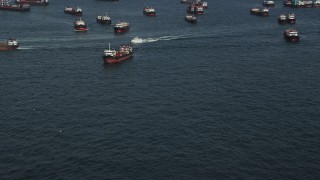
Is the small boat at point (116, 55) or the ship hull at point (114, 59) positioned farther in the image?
the ship hull at point (114, 59)

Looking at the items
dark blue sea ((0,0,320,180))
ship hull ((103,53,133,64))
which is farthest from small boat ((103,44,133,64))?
dark blue sea ((0,0,320,180))

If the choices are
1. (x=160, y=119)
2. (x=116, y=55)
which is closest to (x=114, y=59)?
(x=116, y=55)

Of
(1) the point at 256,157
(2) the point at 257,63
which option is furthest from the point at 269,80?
Answer: (1) the point at 256,157

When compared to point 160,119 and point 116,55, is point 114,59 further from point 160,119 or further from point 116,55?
point 160,119

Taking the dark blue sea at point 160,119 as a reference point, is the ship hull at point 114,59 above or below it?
above

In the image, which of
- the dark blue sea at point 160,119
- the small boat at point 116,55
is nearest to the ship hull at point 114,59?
the small boat at point 116,55

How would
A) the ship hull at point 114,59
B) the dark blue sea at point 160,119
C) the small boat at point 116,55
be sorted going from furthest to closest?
the ship hull at point 114,59 → the small boat at point 116,55 → the dark blue sea at point 160,119

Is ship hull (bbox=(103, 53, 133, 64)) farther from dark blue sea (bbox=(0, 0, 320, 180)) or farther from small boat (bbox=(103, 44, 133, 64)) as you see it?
dark blue sea (bbox=(0, 0, 320, 180))

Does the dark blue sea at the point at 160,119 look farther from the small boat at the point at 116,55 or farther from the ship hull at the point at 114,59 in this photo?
the small boat at the point at 116,55
